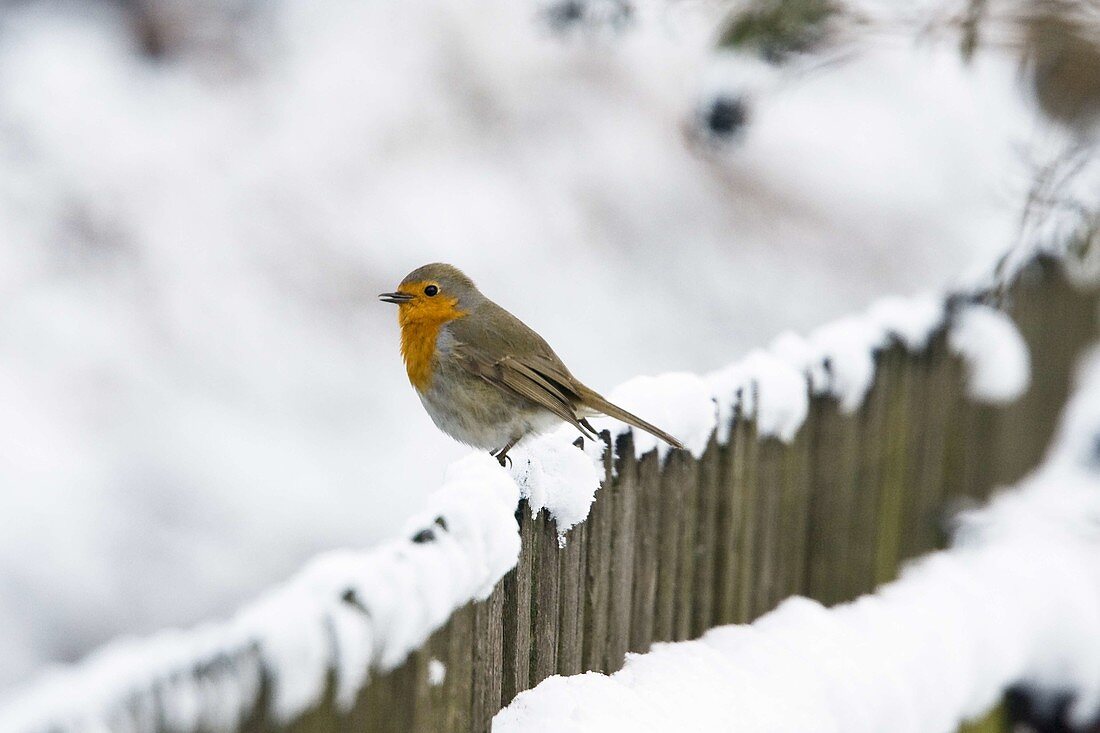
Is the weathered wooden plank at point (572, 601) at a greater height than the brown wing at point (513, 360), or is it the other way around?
the brown wing at point (513, 360)

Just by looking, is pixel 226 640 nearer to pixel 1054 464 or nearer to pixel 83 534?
pixel 1054 464

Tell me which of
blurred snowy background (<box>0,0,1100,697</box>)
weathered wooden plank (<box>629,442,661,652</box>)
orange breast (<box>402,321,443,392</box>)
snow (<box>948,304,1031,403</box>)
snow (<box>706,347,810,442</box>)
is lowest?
weathered wooden plank (<box>629,442,661,652</box>)

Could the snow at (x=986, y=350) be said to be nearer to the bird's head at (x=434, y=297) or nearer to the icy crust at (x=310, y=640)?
the bird's head at (x=434, y=297)

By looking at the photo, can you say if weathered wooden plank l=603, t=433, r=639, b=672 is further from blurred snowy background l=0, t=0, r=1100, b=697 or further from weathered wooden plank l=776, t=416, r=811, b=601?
blurred snowy background l=0, t=0, r=1100, b=697

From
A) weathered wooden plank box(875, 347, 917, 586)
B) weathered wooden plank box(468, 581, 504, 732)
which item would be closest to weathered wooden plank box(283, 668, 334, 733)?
weathered wooden plank box(468, 581, 504, 732)

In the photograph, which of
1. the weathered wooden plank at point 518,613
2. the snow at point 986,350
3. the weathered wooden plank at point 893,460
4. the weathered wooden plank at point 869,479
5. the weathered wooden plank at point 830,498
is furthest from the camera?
the snow at point 986,350

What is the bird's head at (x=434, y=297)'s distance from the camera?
12.6 feet

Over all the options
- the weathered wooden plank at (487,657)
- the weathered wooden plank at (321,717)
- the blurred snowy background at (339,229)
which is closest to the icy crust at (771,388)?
the weathered wooden plank at (487,657)

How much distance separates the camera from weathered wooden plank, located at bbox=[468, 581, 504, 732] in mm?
2330

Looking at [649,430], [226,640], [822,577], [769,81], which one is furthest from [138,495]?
[226,640]

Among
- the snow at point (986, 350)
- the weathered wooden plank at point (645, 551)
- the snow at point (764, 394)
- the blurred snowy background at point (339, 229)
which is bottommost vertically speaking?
the weathered wooden plank at point (645, 551)

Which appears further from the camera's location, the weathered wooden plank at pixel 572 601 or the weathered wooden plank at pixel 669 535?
the weathered wooden plank at pixel 669 535

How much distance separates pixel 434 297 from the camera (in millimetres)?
3848

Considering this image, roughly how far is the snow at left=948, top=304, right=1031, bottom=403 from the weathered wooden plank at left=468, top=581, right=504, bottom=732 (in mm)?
3064
